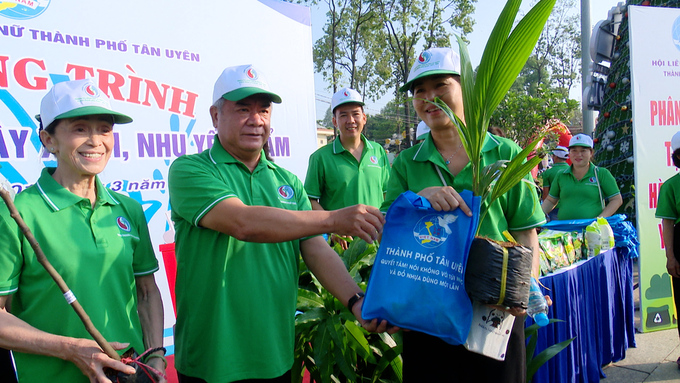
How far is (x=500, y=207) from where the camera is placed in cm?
194

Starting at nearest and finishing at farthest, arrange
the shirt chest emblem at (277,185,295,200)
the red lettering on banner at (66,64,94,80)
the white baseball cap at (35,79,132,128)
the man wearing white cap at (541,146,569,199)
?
the white baseball cap at (35,79,132,128), the shirt chest emblem at (277,185,295,200), the red lettering on banner at (66,64,94,80), the man wearing white cap at (541,146,569,199)

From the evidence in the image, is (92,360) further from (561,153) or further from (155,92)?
(561,153)

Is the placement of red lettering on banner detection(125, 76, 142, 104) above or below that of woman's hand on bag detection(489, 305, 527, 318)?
above

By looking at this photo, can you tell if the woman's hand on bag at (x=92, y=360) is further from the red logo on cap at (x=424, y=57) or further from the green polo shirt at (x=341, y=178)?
the green polo shirt at (x=341, y=178)

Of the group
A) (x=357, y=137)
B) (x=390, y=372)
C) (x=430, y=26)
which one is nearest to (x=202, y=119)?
(x=357, y=137)

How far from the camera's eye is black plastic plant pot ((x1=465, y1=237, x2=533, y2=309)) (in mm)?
1466

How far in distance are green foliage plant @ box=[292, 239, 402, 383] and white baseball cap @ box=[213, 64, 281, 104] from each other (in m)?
1.21

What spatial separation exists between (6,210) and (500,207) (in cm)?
181

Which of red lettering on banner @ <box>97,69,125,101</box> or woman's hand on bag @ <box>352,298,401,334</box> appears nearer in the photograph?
woman's hand on bag @ <box>352,298,401,334</box>

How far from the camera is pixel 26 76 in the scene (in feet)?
10.3

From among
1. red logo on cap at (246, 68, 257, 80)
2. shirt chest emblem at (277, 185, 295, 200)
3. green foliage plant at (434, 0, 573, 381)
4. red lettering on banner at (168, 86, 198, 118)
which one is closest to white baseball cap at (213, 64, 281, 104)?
red logo on cap at (246, 68, 257, 80)

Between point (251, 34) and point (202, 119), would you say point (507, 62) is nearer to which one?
point (202, 119)

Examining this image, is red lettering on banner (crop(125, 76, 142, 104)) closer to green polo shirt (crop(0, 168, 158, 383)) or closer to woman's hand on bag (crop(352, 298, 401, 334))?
green polo shirt (crop(0, 168, 158, 383))

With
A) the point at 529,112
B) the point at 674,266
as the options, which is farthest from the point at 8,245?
the point at 529,112
